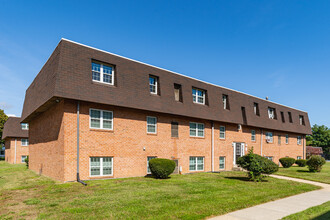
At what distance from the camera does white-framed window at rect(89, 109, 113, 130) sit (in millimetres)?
14166

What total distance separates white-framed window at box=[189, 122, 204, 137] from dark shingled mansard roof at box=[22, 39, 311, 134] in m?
0.98

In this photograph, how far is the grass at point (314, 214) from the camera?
7.03m

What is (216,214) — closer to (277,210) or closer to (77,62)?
(277,210)

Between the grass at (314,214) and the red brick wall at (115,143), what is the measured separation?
10.2 metres

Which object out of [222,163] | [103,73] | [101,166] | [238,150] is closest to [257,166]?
[222,163]

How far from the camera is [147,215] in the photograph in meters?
7.08

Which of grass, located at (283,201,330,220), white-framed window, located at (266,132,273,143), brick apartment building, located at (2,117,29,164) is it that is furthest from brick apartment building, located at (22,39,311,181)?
brick apartment building, located at (2,117,29,164)

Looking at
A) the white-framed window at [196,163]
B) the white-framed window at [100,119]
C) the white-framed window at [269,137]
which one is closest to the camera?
the white-framed window at [100,119]

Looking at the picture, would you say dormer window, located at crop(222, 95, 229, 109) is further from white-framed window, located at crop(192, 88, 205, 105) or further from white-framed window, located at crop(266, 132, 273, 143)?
white-framed window, located at crop(266, 132, 273, 143)

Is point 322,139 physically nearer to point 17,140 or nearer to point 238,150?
point 238,150

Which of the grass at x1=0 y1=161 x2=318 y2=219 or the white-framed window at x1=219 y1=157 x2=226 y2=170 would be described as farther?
the white-framed window at x1=219 y1=157 x2=226 y2=170

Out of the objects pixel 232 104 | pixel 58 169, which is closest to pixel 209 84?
pixel 232 104

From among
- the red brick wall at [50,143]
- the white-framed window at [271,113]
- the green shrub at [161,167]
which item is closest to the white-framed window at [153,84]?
the green shrub at [161,167]

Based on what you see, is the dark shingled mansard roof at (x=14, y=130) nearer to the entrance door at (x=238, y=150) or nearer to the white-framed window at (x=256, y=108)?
the entrance door at (x=238, y=150)
